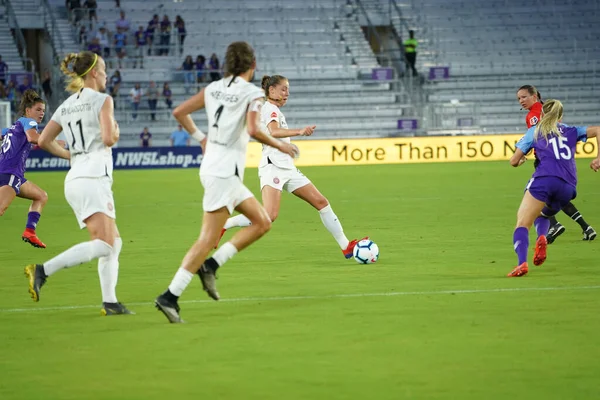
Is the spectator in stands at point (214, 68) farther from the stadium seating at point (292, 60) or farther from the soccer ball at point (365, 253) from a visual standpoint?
the soccer ball at point (365, 253)

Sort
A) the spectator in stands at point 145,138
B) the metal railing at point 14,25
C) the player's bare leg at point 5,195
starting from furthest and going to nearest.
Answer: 1. the metal railing at point 14,25
2. the spectator in stands at point 145,138
3. the player's bare leg at point 5,195

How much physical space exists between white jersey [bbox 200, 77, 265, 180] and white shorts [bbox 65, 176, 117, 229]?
2.61 feet

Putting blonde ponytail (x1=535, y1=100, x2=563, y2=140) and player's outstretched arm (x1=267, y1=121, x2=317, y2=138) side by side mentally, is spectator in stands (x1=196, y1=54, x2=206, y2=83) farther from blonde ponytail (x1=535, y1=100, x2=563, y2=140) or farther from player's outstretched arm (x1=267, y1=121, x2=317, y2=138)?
blonde ponytail (x1=535, y1=100, x2=563, y2=140)

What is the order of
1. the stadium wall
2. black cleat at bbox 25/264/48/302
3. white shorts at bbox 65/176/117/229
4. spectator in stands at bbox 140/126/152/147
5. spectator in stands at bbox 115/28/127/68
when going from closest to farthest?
1. white shorts at bbox 65/176/117/229
2. black cleat at bbox 25/264/48/302
3. the stadium wall
4. spectator in stands at bbox 140/126/152/147
5. spectator in stands at bbox 115/28/127/68

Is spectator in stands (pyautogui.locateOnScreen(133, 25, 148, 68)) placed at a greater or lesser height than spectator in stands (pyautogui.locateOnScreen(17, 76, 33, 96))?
greater

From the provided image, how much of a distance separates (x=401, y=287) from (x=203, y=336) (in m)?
2.95

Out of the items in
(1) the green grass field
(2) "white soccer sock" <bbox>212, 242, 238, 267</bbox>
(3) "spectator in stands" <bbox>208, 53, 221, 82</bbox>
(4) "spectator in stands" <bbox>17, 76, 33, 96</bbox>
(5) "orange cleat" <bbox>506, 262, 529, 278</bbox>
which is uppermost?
(3) "spectator in stands" <bbox>208, 53, 221, 82</bbox>

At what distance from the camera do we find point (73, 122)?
8562 mm

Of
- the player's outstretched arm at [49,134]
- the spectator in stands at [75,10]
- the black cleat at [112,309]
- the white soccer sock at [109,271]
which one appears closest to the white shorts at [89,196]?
the white soccer sock at [109,271]

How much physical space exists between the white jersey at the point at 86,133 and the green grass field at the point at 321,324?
3.94ft

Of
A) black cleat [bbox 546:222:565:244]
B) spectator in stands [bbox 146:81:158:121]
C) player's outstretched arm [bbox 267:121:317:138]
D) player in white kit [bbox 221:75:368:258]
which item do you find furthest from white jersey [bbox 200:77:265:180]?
spectator in stands [bbox 146:81:158:121]

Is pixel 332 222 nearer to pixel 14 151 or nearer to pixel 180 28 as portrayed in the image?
pixel 14 151

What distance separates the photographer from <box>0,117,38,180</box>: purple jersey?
14.7 m

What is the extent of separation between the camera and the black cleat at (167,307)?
27.0 ft
